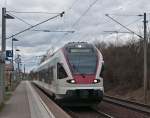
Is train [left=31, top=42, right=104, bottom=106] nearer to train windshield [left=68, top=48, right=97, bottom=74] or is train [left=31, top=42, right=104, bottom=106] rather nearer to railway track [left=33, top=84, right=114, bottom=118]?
train windshield [left=68, top=48, right=97, bottom=74]

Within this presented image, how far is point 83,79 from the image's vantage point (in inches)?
997

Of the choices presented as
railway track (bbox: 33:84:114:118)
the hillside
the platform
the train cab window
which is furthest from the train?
the hillside

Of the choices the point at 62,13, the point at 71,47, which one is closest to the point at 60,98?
the point at 71,47

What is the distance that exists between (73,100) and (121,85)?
101ft

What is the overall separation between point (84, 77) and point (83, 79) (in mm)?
149

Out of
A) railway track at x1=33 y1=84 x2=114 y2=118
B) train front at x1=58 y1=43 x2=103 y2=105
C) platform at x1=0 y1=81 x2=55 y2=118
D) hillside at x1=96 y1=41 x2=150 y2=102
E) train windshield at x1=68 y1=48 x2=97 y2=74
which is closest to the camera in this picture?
platform at x1=0 y1=81 x2=55 y2=118

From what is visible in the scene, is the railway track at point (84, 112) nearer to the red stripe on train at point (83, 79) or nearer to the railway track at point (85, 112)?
the railway track at point (85, 112)

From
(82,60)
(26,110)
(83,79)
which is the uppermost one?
(82,60)

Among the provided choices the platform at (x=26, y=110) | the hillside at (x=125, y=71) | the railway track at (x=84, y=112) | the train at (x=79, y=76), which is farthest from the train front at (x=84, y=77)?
the hillside at (x=125, y=71)

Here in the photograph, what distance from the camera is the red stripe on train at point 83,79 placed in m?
25.3

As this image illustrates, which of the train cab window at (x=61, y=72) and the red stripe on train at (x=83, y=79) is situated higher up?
the train cab window at (x=61, y=72)

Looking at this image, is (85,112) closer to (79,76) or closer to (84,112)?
(84,112)

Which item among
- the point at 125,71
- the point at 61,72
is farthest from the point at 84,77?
the point at 125,71

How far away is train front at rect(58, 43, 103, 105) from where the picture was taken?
25.2 m
